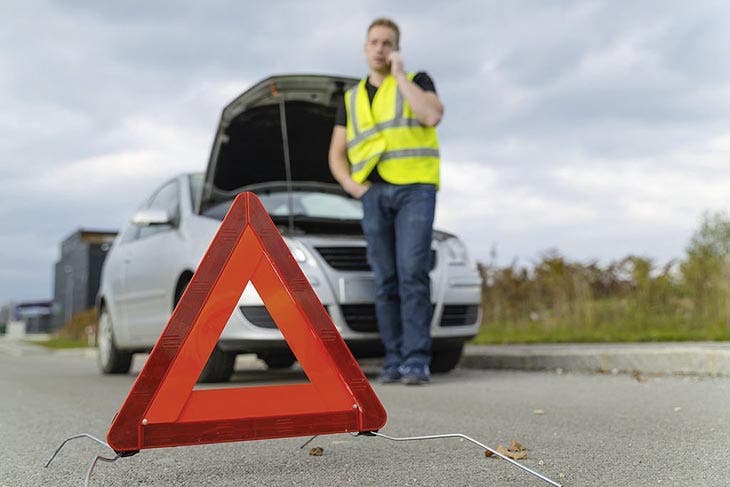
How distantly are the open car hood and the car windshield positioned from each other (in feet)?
0.87

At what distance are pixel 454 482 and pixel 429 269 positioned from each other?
3.52m

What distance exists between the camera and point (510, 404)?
181 inches

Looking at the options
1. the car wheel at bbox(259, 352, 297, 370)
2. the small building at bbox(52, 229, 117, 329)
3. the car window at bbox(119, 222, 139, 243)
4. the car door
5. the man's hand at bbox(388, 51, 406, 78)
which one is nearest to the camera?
the man's hand at bbox(388, 51, 406, 78)

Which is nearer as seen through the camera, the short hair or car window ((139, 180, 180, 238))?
the short hair

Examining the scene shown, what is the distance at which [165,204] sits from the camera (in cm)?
743

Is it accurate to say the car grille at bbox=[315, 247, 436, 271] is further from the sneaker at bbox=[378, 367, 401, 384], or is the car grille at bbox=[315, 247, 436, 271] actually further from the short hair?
the short hair

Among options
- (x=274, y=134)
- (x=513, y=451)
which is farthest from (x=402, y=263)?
(x=513, y=451)

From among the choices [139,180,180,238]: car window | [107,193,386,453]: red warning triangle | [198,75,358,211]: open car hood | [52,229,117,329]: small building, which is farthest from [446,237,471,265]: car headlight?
[52,229,117,329]: small building

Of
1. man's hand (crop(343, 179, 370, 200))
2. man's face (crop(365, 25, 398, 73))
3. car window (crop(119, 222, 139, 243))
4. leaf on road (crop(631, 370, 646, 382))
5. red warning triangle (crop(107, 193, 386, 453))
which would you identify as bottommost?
leaf on road (crop(631, 370, 646, 382))

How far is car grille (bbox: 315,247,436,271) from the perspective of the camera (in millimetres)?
6168

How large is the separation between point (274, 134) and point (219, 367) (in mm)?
2151

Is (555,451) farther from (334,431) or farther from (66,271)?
(66,271)

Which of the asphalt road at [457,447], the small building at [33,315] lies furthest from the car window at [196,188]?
the small building at [33,315]

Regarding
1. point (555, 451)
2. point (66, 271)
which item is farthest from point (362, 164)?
point (66, 271)
